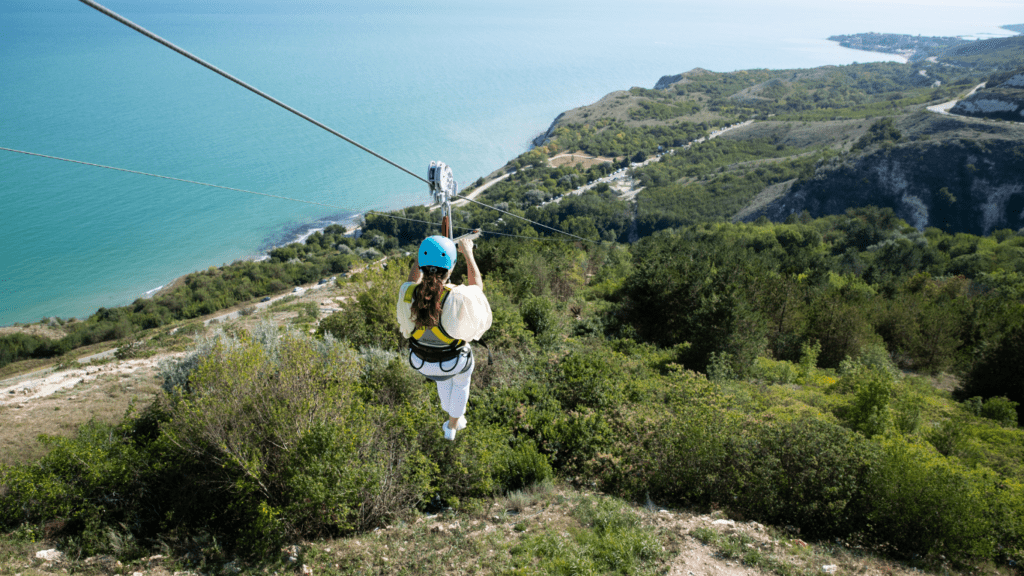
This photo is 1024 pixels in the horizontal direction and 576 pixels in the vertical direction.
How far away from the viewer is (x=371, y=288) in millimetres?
13906

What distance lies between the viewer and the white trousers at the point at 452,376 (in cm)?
506

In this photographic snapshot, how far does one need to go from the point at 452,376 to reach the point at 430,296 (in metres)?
1.19

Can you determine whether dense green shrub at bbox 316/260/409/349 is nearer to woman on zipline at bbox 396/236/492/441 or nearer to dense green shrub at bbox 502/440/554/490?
dense green shrub at bbox 502/440/554/490

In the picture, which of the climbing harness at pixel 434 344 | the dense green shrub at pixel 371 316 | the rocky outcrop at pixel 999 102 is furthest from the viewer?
the rocky outcrop at pixel 999 102

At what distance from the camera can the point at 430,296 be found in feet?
Answer: 14.7

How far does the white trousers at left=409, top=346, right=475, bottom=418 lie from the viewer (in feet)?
16.6

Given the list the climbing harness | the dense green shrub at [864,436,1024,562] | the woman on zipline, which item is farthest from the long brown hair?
the dense green shrub at [864,436,1024,562]

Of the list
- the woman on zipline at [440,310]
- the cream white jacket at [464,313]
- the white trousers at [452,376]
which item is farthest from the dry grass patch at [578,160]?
the cream white jacket at [464,313]

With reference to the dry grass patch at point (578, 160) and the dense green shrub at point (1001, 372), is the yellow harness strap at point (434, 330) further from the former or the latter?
the dry grass patch at point (578, 160)

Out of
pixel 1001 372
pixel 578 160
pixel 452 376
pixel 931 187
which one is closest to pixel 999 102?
pixel 931 187

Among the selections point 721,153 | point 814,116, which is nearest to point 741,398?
point 721,153

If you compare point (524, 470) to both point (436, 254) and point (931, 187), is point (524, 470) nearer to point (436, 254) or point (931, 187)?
point (436, 254)

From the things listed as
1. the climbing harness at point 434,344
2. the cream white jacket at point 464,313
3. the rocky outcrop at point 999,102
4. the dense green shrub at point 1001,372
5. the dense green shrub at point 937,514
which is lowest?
the dense green shrub at point 1001,372

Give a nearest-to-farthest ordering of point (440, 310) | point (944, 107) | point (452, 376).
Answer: point (440, 310), point (452, 376), point (944, 107)
